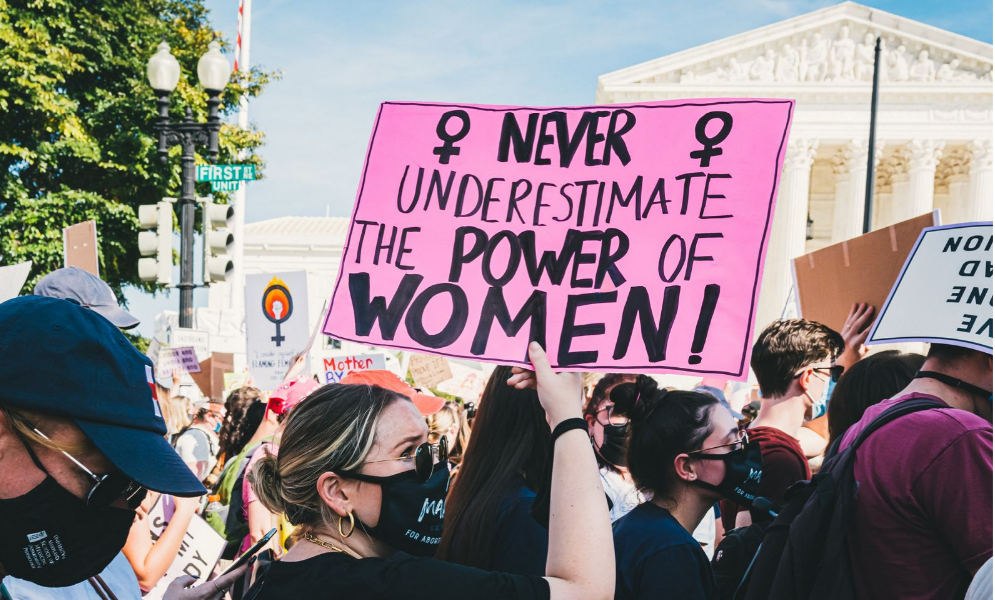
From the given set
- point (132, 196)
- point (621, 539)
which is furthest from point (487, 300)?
point (132, 196)

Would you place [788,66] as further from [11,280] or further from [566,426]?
[566,426]

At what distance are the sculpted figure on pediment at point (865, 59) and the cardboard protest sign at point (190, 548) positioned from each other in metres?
45.1

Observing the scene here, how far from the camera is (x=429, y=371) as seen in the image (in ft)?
30.7

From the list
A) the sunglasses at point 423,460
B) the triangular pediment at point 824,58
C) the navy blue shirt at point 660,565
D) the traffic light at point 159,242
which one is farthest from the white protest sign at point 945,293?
the triangular pediment at point 824,58

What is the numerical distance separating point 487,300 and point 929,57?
47.4m

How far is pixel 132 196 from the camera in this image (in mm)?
17156

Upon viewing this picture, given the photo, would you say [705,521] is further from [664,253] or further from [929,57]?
[929,57]

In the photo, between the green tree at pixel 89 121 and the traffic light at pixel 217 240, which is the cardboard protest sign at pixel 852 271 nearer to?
the traffic light at pixel 217 240

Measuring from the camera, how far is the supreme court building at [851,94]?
42.7 m

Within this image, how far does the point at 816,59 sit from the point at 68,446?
1853 inches

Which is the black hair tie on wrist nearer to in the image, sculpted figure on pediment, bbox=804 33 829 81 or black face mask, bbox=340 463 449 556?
black face mask, bbox=340 463 449 556

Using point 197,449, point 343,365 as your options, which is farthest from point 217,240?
point 197,449

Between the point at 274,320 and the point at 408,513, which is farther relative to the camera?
the point at 274,320

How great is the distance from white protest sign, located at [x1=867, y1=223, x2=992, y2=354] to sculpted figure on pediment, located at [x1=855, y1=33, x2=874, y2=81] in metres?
45.0
